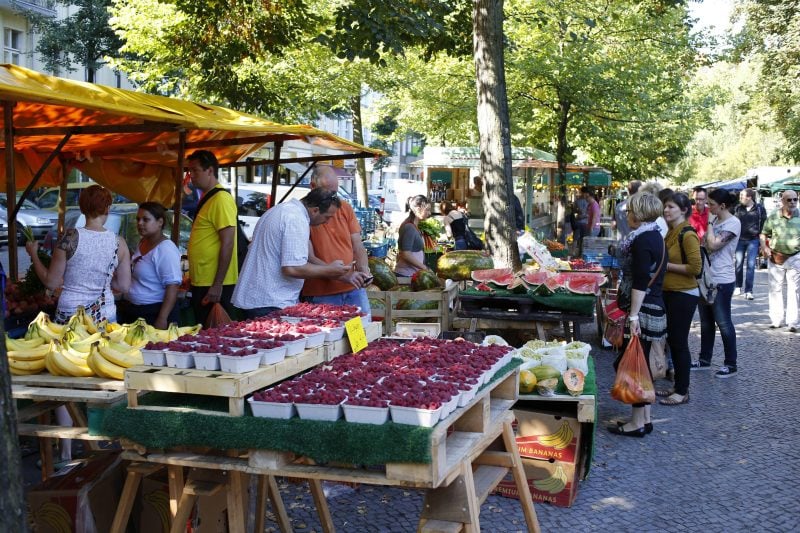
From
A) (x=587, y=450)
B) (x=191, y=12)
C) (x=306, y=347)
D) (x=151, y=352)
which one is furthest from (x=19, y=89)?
(x=191, y=12)

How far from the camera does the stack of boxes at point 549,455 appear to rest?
5.22m

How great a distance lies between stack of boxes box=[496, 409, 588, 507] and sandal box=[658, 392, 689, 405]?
2.63m

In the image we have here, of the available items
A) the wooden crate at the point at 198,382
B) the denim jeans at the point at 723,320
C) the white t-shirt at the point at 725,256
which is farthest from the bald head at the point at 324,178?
the white t-shirt at the point at 725,256

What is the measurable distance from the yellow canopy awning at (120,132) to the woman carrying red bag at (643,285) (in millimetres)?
3065

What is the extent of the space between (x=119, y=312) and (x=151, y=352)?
311 cm

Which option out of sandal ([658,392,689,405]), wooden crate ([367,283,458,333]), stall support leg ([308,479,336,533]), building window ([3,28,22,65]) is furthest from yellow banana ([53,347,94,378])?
building window ([3,28,22,65])

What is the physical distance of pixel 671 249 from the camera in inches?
285

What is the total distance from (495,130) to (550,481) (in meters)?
5.55

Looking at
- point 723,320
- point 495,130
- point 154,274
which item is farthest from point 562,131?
point 154,274

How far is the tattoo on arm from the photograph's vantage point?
5.41 m

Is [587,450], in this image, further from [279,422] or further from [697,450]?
[279,422]

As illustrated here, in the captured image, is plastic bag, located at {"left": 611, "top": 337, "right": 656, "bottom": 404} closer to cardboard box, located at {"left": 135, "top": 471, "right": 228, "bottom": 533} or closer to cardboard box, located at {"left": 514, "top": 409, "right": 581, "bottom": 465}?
cardboard box, located at {"left": 514, "top": 409, "right": 581, "bottom": 465}

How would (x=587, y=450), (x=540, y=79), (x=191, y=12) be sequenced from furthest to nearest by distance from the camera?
1. (x=540, y=79)
2. (x=191, y=12)
3. (x=587, y=450)

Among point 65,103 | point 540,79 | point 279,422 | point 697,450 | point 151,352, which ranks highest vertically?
point 540,79
